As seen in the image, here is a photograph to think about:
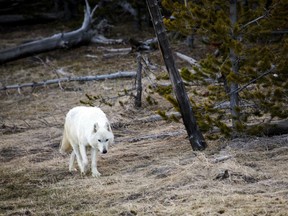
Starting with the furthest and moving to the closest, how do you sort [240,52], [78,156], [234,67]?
[234,67] < [78,156] < [240,52]

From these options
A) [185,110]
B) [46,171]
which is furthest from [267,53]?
[46,171]

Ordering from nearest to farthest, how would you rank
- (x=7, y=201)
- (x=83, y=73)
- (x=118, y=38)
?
(x=7, y=201)
(x=83, y=73)
(x=118, y=38)

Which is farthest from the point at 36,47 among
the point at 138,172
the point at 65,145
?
the point at 138,172

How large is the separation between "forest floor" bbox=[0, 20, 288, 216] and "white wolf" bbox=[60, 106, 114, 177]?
26 centimetres

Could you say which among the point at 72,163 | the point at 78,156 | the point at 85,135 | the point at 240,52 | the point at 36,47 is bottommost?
the point at 72,163

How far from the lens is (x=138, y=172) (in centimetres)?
902

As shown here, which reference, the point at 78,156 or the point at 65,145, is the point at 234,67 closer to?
the point at 78,156

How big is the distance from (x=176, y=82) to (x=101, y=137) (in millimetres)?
1644

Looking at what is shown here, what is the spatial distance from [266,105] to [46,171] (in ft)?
12.7

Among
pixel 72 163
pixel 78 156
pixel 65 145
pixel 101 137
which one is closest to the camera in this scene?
pixel 101 137

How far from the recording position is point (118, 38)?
24.1 meters

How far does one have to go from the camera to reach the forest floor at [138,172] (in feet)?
23.0

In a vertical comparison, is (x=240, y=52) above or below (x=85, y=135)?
above

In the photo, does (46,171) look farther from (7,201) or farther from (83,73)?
(83,73)
